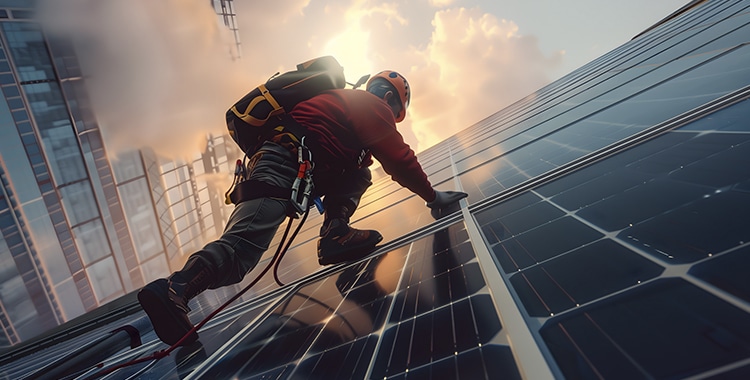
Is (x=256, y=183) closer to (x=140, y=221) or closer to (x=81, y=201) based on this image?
(x=81, y=201)

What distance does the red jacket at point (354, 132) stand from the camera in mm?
3379

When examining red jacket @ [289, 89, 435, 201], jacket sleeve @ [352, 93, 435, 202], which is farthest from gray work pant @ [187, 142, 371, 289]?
jacket sleeve @ [352, 93, 435, 202]

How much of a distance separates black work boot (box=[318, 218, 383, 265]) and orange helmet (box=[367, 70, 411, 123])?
169 centimetres

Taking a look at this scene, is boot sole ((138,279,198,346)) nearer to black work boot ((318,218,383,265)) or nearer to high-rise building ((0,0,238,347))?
black work boot ((318,218,383,265))

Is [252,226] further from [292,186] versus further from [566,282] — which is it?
[566,282]

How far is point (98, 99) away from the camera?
14.5 m

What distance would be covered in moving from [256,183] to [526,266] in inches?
86.3

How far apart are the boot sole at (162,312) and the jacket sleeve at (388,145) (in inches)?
81.4

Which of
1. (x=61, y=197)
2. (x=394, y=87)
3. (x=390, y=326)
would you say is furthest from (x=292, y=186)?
(x=61, y=197)

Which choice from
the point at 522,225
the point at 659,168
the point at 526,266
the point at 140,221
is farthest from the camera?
the point at 140,221

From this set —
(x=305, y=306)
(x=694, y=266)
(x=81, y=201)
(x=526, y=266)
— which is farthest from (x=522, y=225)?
(x=81, y=201)

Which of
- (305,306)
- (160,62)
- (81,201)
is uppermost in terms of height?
(160,62)

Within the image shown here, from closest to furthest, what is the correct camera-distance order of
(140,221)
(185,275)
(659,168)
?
(659,168) → (185,275) → (140,221)

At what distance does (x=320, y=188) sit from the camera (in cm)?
402
